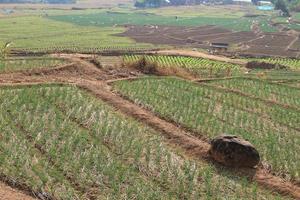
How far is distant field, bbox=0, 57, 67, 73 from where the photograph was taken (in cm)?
3576

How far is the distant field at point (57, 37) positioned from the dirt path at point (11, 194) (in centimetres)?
5880

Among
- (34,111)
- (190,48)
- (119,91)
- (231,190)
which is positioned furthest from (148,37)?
(231,190)

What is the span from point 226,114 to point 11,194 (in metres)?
16.3

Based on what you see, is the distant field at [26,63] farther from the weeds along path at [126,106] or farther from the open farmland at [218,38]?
the open farmland at [218,38]

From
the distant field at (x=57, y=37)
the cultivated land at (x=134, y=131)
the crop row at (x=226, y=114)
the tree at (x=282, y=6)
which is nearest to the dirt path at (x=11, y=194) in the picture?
the cultivated land at (x=134, y=131)

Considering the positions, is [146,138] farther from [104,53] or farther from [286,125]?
[104,53]

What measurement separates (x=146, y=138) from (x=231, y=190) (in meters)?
6.01

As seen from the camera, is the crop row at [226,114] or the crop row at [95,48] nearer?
the crop row at [226,114]

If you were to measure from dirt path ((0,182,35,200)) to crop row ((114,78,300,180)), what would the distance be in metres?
11.2

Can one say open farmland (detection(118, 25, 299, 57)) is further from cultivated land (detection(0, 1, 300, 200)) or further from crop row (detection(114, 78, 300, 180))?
crop row (detection(114, 78, 300, 180))

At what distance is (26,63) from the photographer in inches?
1500

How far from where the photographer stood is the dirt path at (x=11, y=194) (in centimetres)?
1684

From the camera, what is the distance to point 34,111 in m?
25.5

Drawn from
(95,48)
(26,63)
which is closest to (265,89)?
(26,63)
